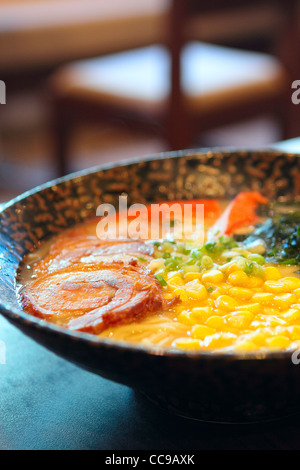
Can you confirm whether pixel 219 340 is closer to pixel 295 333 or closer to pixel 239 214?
pixel 295 333

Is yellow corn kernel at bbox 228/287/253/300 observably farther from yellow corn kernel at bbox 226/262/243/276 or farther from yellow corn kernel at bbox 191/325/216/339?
yellow corn kernel at bbox 191/325/216/339

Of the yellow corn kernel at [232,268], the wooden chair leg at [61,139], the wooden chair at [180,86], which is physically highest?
the wooden chair at [180,86]

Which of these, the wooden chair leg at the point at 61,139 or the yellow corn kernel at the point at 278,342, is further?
the wooden chair leg at the point at 61,139

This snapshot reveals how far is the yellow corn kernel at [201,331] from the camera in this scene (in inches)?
52.5

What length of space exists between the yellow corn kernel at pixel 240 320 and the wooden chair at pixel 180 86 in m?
3.01

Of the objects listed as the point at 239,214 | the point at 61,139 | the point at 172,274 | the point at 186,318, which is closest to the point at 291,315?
the point at 186,318

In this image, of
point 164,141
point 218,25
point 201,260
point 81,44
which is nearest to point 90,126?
point 81,44

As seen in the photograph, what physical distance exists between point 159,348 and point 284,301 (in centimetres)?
63

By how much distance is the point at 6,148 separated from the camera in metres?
6.70

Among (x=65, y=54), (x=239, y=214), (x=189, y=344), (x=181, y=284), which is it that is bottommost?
(x=189, y=344)

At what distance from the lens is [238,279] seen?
5.16 ft

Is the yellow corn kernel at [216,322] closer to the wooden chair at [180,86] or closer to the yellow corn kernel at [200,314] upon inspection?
the yellow corn kernel at [200,314]

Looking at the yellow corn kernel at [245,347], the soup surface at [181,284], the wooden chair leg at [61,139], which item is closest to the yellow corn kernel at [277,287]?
the soup surface at [181,284]

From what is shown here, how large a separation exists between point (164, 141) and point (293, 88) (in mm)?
1186
